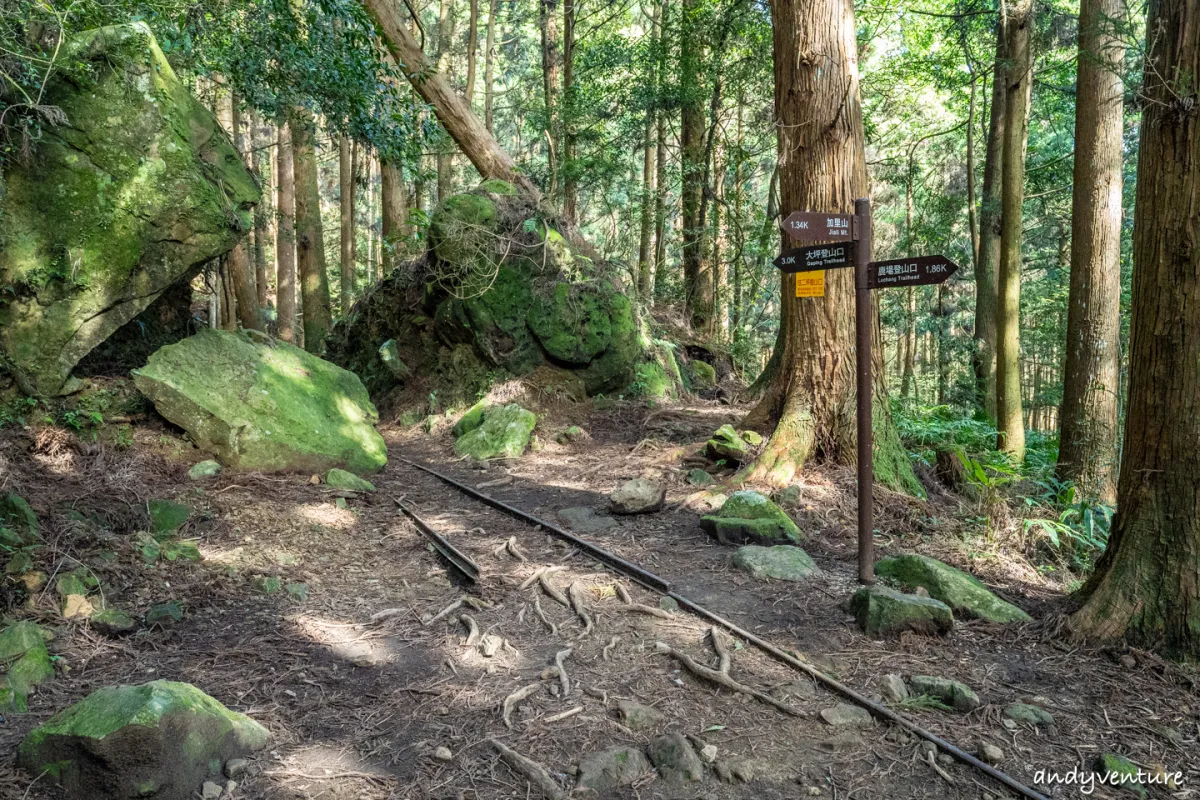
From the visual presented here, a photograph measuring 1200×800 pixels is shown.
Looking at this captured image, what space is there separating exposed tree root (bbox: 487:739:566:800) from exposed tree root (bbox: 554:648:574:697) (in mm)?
546

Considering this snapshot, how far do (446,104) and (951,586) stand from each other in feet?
35.2

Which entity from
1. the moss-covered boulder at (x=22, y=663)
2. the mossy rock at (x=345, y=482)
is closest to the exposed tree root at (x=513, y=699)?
the moss-covered boulder at (x=22, y=663)

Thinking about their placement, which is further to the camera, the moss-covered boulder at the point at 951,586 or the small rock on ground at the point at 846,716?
the moss-covered boulder at the point at 951,586

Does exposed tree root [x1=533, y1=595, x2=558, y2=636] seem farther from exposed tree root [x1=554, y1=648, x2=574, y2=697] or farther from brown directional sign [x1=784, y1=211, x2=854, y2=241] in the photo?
brown directional sign [x1=784, y1=211, x2=854, y2=241]

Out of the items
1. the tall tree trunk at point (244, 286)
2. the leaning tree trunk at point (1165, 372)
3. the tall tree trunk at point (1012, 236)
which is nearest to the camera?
the leaning tree trunk at point (1165, 372)

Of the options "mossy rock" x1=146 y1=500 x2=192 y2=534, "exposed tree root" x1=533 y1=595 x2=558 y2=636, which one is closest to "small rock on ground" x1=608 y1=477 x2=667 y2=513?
"exposed tree root" x1=533 y1=595 x2=558 y2=636

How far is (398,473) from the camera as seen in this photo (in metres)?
8.43

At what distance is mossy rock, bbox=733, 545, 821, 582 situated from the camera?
4980 millimetres

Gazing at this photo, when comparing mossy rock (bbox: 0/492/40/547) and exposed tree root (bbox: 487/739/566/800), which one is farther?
mossy rock (bbox: 0/492/40/547)

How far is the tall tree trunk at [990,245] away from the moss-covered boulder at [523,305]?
6.05 meters

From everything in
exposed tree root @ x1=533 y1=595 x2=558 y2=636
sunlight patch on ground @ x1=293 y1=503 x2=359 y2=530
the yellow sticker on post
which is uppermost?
the yellow sticker on post

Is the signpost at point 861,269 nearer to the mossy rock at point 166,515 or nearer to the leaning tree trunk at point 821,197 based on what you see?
the leaning tree trunk at point 821,197

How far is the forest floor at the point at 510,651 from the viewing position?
2.95m

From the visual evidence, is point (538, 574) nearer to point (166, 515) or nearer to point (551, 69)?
point (166, 515)
